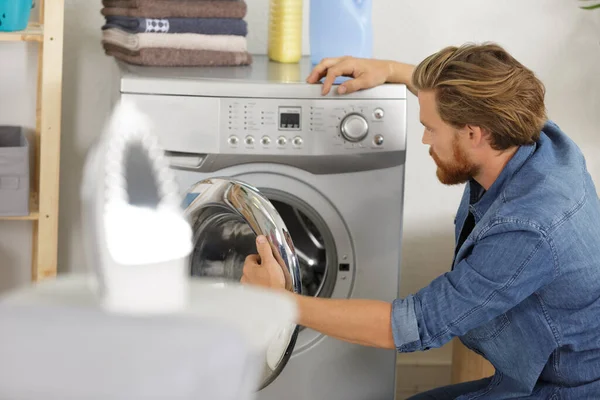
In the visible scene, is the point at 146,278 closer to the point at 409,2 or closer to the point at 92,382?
the point at 92,382

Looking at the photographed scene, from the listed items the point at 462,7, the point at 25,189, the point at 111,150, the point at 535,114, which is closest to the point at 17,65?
the point at 25,189

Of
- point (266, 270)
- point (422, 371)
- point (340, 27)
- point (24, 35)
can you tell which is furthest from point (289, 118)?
point (422, 371)

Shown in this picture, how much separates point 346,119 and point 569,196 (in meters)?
0.51

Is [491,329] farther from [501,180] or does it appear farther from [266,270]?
[266,270]

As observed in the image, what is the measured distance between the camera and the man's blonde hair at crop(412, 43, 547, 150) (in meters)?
1.45

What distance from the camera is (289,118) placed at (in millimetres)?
1739

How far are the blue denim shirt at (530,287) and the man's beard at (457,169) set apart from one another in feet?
0.18

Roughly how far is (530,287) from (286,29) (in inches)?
37.4

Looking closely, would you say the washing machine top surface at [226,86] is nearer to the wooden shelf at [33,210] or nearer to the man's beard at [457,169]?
the man's beard at [457,169]

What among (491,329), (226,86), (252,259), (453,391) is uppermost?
(226,86)

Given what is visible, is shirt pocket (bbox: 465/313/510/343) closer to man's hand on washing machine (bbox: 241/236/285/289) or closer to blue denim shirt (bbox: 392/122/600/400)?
blue denim shirt (bbox: 392/122/600/400)

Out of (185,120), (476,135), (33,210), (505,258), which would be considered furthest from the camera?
(33,210)

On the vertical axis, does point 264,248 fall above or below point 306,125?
below

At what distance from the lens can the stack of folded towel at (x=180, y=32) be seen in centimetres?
186
